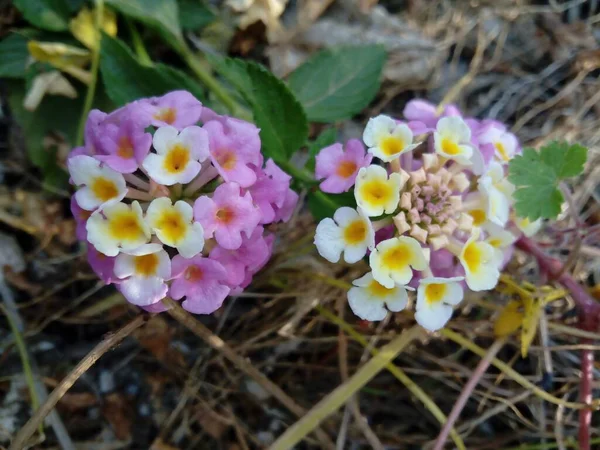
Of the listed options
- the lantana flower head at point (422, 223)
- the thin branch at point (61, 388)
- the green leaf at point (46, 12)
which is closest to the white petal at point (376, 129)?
the lantana flower head at point (422, 223)

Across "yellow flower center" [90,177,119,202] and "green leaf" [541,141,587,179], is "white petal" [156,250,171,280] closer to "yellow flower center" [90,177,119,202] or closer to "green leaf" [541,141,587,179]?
"yellow flower center" [90,177,119,202]

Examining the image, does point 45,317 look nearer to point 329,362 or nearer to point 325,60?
point 329,362

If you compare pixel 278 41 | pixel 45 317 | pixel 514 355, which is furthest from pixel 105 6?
pixel 514 355

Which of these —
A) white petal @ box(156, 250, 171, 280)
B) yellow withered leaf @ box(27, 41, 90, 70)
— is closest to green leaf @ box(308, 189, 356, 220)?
white petal @ box(156, 250, 171, 280)

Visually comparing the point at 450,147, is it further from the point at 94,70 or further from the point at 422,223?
the point at 94,70

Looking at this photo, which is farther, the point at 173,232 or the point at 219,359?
the point at 219,359

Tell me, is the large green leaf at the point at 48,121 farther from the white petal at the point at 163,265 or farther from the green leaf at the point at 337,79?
the white petal at the point at 163,265
